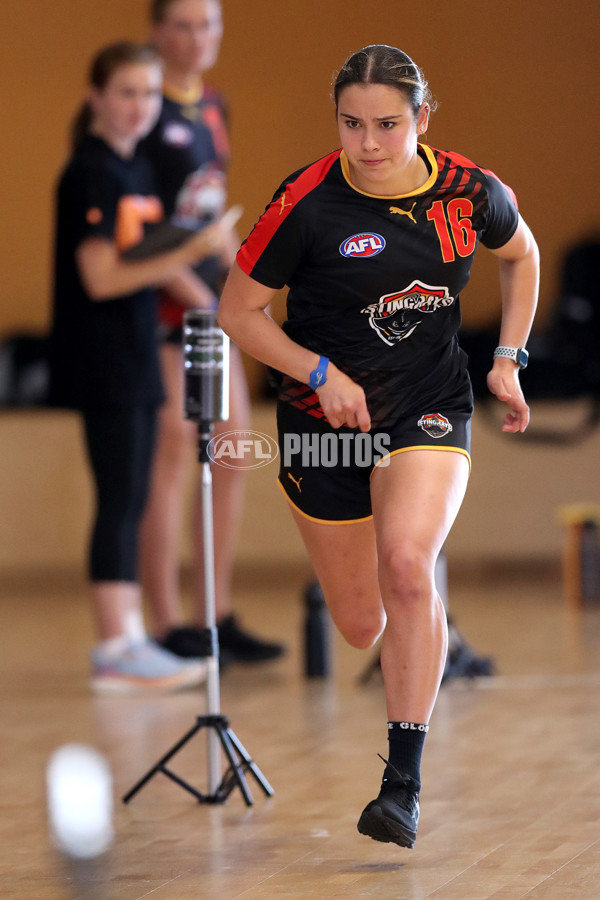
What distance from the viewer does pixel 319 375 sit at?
2.32 m

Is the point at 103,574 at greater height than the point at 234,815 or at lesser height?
greater

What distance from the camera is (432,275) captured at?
2330 mm

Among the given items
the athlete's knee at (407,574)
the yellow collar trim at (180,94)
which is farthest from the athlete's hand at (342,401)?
the yellow collar trim at (180,94)

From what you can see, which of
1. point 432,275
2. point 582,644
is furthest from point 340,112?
point 582,644

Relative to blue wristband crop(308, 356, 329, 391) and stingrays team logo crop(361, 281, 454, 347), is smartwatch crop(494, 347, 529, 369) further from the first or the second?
blue wristband crop(308, 356, 329, 391)

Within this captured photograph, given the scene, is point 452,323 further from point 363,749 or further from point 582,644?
point 582,644

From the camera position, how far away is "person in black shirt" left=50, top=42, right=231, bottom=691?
400 cm

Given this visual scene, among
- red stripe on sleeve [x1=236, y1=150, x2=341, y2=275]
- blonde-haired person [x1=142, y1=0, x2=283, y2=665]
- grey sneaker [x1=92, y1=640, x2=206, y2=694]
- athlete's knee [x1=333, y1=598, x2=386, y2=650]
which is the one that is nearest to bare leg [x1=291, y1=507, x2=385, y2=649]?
athlete's knee [x1=333, y1=598, x2=386, y2=650]

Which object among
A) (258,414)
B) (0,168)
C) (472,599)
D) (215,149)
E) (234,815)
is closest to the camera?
(234,815)

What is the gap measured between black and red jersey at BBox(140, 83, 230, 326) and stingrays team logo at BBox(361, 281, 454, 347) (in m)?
1.96

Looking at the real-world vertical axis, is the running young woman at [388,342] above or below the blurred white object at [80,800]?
above

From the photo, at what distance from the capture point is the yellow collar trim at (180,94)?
4.36 meters

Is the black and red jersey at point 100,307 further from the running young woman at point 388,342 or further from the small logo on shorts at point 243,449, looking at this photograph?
the running young woman at point 388,342

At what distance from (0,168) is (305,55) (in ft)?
6.79
